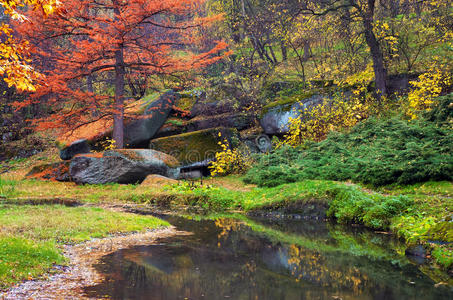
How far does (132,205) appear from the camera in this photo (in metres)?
12.7

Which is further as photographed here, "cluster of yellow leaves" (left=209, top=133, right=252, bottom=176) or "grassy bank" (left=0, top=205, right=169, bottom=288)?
"cluster of yellow leaves" (left=209, top=133, right=252, bottom=176)

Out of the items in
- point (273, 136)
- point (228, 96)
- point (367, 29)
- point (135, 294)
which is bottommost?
point (135, 294)

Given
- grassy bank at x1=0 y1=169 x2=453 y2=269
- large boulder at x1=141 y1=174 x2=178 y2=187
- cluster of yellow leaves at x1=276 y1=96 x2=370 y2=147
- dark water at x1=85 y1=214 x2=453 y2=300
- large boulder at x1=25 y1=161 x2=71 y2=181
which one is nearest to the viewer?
dark water at x1=85 y1=214 x2=453 y2=300

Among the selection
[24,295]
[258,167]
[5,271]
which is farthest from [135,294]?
[258,167]

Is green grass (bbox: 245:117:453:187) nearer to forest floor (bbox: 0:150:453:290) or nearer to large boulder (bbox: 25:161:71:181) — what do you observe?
forest floor (bbox: 0:150:453:290)

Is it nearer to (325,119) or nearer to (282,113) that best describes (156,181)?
(282,113)

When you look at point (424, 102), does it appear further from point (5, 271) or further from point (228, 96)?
point (5, 271)

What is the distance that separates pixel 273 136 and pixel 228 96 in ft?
14.7

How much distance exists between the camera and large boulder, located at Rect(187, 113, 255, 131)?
2119cm

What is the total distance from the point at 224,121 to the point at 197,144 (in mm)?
3004

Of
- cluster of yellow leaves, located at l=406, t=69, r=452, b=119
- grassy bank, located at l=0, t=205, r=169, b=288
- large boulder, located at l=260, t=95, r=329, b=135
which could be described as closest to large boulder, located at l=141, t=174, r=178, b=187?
grassy bank, located at l=0, t=205, r=169, b=288

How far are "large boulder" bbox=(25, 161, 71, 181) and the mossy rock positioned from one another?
15.2 ft

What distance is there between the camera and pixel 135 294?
4.70 meters

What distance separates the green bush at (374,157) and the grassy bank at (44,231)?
6.05 metres
